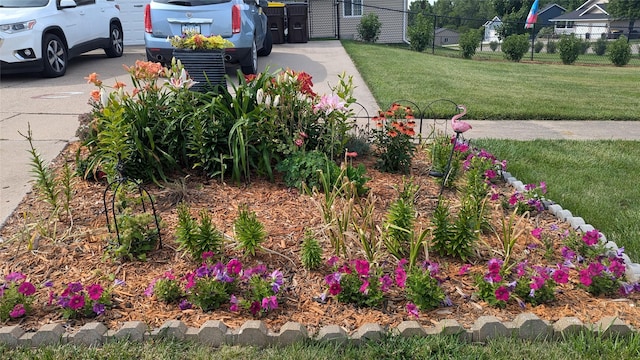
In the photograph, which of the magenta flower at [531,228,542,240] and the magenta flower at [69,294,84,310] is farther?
the magenta flower at [531,228,542,240]

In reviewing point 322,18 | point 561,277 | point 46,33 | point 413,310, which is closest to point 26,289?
point 413,310

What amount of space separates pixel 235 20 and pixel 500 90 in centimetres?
471

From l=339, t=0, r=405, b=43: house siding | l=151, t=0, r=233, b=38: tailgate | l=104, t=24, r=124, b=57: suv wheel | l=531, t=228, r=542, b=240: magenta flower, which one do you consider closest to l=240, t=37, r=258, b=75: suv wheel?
l=151, t=0, r=233, b=38: tailgate

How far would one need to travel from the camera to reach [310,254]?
299cm

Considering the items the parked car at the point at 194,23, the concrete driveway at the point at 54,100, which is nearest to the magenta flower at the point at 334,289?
the concrete driveway at the point at 54,100

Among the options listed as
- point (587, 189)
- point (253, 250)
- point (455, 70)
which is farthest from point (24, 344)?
point (455, 70)

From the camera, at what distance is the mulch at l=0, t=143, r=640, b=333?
105 inches

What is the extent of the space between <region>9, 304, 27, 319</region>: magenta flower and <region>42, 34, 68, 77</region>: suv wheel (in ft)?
24.1

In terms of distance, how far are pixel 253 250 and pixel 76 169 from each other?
82.4 inches

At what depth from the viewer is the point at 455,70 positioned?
11.6 metres

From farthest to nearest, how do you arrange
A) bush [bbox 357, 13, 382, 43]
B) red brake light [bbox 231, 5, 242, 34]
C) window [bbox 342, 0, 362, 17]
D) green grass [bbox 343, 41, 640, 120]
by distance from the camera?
window [bbox 342, 0, 362, 17], bush [bbox 357, 13, 382, 43], red brake light [bbox 231, 5, 242, 34], green grass [bbox 343, 41, 640, 120]

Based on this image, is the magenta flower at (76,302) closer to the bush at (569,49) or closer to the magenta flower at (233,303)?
the magenta flower at (233,303)

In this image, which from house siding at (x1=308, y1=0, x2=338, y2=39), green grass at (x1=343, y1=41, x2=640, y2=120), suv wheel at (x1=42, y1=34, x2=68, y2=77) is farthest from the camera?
house siding at (x1=308, y1=0, x2=338, y2=39)

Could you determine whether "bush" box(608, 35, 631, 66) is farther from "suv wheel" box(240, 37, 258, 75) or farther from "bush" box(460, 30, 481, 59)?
"suv wheel" box(240, 37, 258, 75)
